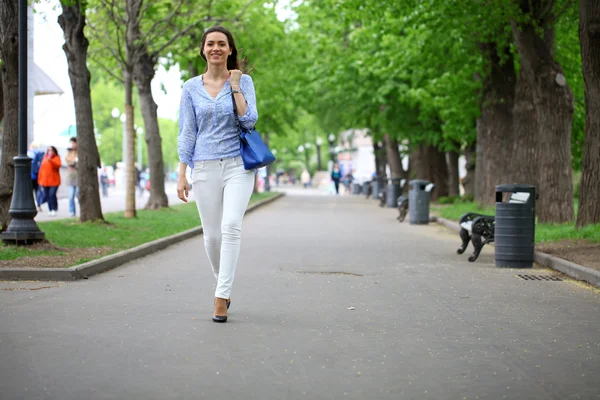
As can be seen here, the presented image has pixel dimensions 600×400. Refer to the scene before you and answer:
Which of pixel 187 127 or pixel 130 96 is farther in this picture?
pixel 130 96

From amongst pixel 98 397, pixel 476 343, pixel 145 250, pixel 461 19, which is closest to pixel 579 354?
pixel 476 343

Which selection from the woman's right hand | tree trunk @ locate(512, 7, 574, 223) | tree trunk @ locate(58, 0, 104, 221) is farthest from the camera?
tree trunk @ locate(512, 7, 574, 223)

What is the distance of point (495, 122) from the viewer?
26547 mm

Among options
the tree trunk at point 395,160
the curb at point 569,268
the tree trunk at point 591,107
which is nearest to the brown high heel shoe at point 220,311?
the curb at point 569,268

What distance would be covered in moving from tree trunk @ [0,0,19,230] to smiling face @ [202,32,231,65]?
23.3 feet

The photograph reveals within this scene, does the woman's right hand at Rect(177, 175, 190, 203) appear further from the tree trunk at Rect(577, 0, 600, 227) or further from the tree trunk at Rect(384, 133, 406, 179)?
the tree trunk at Rect(384, 133, 406, 179)

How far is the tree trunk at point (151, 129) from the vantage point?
27.0 m

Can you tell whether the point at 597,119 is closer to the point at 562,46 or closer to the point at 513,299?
the point at 513,299

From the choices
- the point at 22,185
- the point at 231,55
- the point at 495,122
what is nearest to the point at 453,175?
the point at 495,122

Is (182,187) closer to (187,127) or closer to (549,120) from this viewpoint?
(187,127)

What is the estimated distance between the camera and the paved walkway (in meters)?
5.35

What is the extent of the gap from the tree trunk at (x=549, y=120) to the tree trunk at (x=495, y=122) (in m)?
5.09

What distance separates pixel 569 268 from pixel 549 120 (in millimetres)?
7797

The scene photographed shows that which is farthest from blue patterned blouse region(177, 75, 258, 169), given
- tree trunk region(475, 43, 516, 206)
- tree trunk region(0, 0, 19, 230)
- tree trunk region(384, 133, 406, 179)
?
tree trunk region(384, 133, 406, 179)
